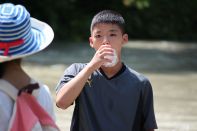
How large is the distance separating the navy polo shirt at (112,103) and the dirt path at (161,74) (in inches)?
169

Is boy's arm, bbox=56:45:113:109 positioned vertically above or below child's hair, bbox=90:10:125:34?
below

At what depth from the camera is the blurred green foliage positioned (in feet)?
79.6

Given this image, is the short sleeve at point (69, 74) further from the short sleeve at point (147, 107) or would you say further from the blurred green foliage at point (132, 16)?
the blurred green foliage at point (132, 16)

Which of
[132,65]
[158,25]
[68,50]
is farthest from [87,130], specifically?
[158,25]

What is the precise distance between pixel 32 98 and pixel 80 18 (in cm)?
2390

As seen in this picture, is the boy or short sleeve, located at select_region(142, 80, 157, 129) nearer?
the boy

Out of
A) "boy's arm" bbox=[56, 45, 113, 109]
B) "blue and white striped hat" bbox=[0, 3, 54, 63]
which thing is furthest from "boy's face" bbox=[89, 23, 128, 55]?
"blue and white striped hat" bbox=[0, 3, 54, 63]

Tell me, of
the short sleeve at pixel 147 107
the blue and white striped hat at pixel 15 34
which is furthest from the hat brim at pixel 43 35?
the short sleeve at pixel 147 107

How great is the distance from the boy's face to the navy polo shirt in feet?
0.52

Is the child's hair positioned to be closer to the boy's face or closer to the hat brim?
the boy's face

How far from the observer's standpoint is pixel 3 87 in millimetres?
2639

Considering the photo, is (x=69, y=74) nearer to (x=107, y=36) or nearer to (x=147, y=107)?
(x=107, y=36)

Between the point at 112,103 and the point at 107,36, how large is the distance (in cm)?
35

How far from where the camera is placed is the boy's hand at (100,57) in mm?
3166
